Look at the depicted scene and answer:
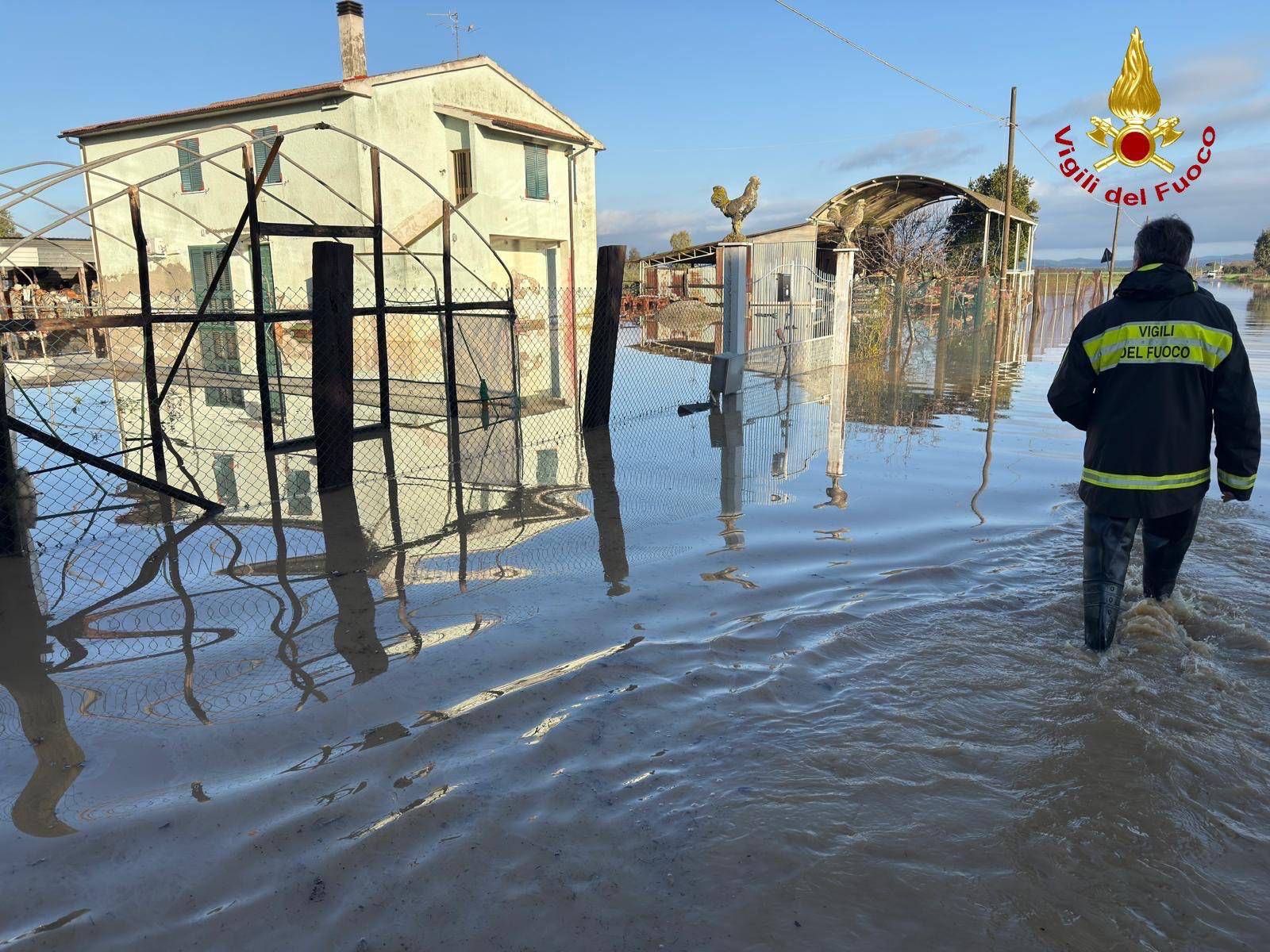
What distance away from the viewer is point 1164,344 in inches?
152

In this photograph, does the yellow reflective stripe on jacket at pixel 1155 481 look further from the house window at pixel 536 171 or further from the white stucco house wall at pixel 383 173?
the house window at pixel 536 171

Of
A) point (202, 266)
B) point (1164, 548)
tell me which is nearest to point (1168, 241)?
point (1164, 548)

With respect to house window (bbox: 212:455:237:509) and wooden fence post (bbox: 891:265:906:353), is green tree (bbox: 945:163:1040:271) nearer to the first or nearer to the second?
wooden fence post (bbox: 891:265:906:353)

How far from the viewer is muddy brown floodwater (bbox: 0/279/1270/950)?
2582mm

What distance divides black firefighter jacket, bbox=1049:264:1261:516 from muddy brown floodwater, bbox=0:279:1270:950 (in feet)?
2.78

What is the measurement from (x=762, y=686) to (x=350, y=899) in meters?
1.99

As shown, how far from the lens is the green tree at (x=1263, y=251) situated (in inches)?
3262

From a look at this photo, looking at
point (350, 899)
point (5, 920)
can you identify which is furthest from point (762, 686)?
point (5, 920)

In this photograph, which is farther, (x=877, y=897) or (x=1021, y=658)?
(x=1021, y=658)

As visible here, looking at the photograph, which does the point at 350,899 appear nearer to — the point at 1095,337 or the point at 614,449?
the point at 1095,337

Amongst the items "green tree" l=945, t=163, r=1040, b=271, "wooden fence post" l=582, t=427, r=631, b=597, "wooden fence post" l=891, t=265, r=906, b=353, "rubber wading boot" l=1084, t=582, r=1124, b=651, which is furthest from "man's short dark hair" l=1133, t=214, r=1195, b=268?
"green tree" l=945, t=163, r=1040, b=271

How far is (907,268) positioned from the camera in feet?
88.1

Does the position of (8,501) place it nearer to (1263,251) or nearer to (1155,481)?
(1155,481)

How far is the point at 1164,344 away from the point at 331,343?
6211 mm
